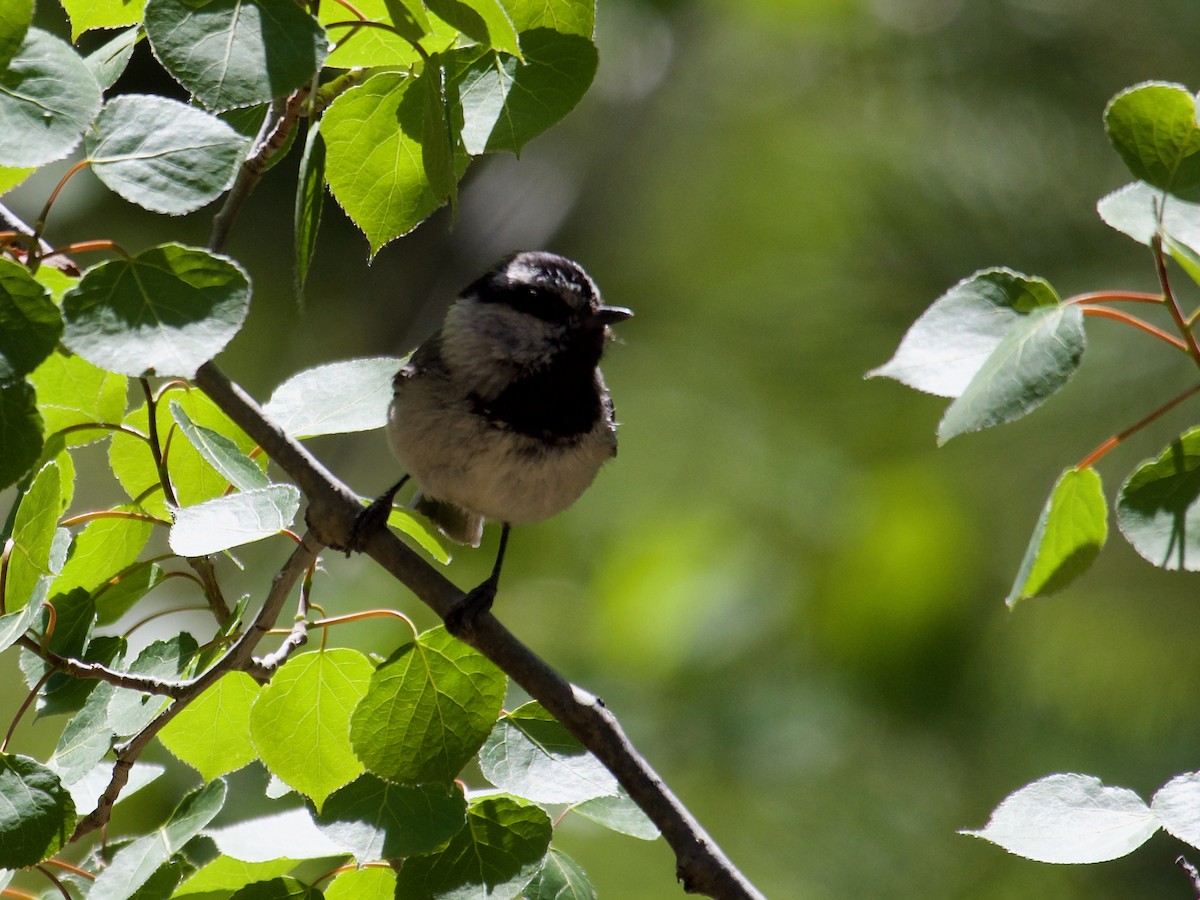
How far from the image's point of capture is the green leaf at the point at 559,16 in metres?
1.52

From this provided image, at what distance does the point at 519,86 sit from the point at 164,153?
0.44 m

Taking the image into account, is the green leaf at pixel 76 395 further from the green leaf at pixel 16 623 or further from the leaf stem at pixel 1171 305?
the leaf stem at pixel 1171 305

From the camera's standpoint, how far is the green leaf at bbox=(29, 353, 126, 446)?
1707 millimetres

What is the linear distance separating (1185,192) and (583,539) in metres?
4.01

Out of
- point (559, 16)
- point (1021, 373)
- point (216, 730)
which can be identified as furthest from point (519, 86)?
point (216, 730)

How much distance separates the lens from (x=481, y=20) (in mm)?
1307

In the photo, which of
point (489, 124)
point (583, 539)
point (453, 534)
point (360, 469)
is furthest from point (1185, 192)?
point (360, 469)

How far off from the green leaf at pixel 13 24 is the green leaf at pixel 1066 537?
1.24 meters

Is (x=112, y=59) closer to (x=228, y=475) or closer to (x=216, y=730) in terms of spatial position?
(x=228, y=475)

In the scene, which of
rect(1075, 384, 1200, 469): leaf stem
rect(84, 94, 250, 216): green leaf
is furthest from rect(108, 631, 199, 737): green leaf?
rect(1075, 384, 1200, 469): leaf stem

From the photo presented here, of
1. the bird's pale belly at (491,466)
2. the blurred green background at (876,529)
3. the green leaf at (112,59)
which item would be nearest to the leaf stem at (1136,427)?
the green leaf at (112,59)

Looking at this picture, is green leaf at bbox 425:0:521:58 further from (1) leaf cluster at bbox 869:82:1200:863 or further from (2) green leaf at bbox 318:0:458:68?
(1) leaf cluster at bbox 869:82:1200:863

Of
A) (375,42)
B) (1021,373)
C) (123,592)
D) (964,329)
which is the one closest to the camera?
(1021,373)

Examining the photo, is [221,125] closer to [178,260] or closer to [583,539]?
[178,260]
